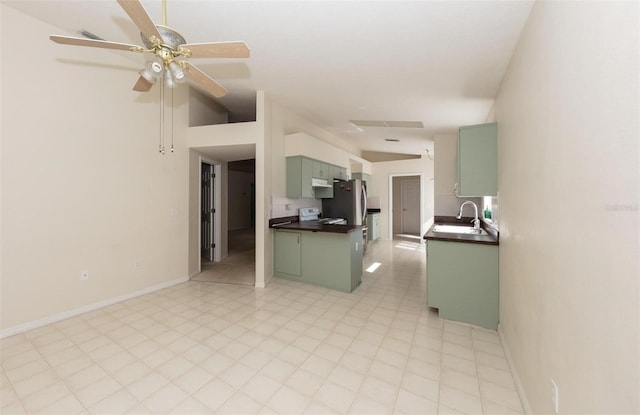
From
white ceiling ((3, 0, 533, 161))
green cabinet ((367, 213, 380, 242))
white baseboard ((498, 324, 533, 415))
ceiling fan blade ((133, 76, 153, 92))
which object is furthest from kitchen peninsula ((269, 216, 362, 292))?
green cabinet ((367, 213, 380, 242))

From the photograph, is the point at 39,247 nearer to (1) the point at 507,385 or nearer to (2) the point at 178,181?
(2) the point at 178,181

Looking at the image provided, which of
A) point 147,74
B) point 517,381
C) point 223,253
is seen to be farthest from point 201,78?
point 223,253

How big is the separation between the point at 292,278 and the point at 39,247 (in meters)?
2.83

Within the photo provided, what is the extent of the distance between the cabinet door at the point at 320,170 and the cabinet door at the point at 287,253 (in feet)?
4.10

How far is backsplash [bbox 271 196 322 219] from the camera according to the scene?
4020 mm

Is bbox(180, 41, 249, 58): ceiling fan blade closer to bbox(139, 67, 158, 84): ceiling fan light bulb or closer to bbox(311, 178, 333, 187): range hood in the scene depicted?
bbox(139, 67, 158, 84): ceiling fan light bulb

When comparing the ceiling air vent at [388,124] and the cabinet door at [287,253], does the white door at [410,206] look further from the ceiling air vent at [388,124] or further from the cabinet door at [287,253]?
the cabinet door at [287,253]

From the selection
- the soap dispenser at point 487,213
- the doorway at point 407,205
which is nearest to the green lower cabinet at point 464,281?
the soap dispenser at point 487,213

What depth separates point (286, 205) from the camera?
436 cm

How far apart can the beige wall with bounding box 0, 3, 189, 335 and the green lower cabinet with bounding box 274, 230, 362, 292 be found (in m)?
1.70

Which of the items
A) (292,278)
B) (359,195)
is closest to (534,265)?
(292,278)

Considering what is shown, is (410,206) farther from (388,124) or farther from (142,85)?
(142,85)

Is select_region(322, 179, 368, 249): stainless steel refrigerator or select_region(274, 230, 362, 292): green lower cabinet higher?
select_region(322, 179, 368, 249): stainless steel refrigerator

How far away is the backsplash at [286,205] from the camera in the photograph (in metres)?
4.02
